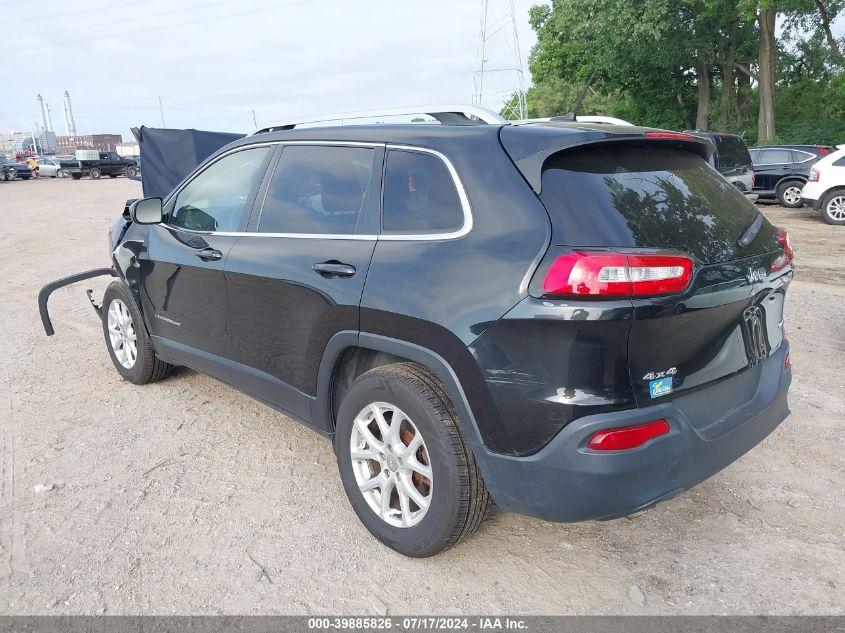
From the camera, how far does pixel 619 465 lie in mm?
2328

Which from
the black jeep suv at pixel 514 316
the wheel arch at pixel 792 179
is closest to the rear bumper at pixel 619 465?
the black jeep suv at pixel 514 316

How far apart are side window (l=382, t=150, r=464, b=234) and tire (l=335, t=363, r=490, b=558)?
59 centimetres

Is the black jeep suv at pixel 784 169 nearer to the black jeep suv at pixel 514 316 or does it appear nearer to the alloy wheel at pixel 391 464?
the black jeep suv at pixel 514 316

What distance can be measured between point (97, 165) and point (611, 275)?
4527cm

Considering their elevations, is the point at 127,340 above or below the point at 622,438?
below

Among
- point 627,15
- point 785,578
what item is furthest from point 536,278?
point 627,15

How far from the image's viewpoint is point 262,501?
11.2 ft

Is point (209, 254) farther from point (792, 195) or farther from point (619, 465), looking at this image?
point (792, 195)

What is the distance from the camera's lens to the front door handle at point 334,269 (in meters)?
3.00

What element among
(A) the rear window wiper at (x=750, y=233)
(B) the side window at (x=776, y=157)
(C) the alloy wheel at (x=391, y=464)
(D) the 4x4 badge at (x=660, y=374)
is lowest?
(C) the alloy wheel at (x=391, y=464)

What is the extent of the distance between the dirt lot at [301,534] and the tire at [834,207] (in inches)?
411

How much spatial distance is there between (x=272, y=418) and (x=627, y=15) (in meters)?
25.7

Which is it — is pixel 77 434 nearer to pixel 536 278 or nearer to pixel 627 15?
pixel 536 278

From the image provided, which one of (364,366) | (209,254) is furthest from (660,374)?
(209,254)
